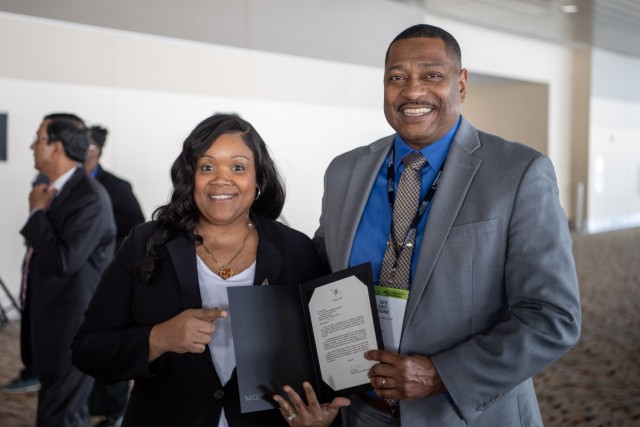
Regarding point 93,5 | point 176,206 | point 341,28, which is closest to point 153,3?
point 93,5

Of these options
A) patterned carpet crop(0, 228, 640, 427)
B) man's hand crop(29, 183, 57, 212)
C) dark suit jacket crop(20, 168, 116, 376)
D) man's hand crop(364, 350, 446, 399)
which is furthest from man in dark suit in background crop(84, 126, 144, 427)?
man's hand crop(364, 350, 446, 399)

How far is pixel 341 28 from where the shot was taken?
8.80 meters

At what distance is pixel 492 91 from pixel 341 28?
10080 millimetres

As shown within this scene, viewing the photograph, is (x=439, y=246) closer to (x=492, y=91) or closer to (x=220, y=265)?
(x=220, y=265)

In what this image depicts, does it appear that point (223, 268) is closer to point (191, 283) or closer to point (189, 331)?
point (191, 283)

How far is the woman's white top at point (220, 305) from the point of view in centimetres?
198

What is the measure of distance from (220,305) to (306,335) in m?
0.28

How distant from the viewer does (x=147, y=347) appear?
189cm

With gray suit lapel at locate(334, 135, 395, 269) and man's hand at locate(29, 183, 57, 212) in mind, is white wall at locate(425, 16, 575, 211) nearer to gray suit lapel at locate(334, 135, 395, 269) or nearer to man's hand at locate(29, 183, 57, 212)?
man's hand at locate(29, 183, 57, 212)

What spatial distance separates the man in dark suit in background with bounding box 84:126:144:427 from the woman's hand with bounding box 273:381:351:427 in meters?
3.05

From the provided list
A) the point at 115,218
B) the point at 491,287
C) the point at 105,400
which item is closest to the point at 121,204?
the point at 115,218

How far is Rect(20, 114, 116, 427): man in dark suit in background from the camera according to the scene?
12.6 ft

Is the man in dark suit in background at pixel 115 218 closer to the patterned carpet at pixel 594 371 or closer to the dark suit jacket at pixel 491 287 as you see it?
the patterned carpet at pixel 594 371

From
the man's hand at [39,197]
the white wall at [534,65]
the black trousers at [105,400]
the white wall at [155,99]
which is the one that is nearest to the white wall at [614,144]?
the white wall at [534,65]
